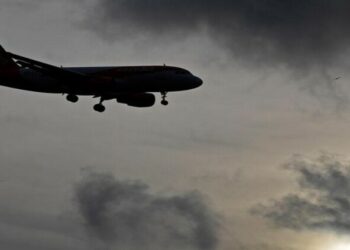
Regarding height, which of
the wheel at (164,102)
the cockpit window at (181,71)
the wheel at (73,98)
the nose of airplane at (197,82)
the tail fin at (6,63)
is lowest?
the wheel at (164,102)

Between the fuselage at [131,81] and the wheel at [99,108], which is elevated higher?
the fuselage at [131,81]

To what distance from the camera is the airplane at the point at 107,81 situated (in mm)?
120250

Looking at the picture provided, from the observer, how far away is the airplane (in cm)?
12025

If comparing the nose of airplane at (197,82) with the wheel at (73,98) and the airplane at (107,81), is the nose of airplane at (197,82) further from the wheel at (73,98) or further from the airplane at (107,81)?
the wheel at (73,98)

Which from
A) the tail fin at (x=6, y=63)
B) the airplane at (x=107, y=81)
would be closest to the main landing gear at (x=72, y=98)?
the airplane at (x=107, y=81)

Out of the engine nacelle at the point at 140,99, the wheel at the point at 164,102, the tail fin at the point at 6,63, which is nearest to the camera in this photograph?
the wheel at the point at 164,102

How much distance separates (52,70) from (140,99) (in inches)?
586

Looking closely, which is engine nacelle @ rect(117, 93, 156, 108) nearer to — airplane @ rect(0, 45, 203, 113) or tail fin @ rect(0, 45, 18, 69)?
airplane @ rect(0, 45, 203, 113)

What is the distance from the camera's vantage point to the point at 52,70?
412ft

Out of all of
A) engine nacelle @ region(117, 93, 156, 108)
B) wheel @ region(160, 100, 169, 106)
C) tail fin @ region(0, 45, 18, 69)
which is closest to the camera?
wheel @ region(160, 100, 169, 106)

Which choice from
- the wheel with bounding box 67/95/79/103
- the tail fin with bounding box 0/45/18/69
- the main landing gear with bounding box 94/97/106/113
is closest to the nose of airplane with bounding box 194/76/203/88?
the main landing gear with bounding box 94/97/106/113

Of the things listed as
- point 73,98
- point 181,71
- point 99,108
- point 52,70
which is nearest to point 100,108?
point 99,108

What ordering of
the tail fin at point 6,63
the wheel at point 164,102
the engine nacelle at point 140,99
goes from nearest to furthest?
the wheel at point 164,102 < the engine nacelle at point 140,99 < the tail fin at point 6,63

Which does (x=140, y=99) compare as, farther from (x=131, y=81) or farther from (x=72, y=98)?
(x=72, y=98)
